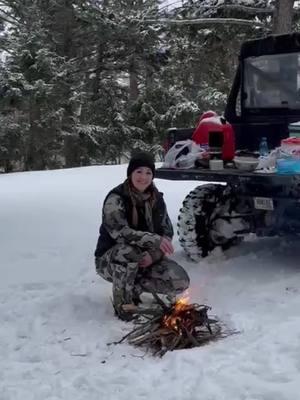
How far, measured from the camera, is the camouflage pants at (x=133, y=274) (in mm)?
4293

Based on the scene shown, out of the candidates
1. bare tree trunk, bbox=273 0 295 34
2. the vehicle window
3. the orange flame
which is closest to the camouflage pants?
the orange flame

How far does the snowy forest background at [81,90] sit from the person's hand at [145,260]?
1165cm

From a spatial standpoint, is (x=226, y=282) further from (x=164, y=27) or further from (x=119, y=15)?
(x=119, y=15)

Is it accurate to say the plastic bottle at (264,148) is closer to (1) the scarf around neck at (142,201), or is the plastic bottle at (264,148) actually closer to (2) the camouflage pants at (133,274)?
(1) the scarf around neck at (142,201)

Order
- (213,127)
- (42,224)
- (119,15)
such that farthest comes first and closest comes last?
(119,15), (42,224), (213,127)

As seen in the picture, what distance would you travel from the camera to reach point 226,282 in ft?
16.4

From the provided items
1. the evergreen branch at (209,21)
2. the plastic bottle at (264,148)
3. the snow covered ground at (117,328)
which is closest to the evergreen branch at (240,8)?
the evergreen branch at (209,21)

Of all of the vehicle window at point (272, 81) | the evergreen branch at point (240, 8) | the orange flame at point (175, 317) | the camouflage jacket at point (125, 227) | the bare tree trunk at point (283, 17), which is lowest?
the orange flame at point (175, 317)

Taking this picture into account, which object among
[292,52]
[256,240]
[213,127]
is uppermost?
[292,52]

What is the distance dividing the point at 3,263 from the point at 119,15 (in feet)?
26.9

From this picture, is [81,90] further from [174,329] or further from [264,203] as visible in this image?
[174,329]

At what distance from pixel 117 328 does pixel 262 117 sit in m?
3.34

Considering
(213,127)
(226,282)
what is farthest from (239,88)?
(226,282)

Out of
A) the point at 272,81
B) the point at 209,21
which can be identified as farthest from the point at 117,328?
the point at 209,21
